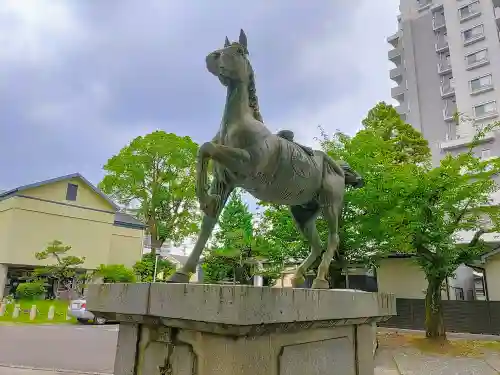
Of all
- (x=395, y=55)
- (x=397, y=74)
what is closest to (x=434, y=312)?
(x=397, y=74)

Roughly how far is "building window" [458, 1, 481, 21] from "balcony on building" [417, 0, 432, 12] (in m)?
3.56

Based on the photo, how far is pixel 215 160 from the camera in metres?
2.89

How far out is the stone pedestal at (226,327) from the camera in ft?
7.12

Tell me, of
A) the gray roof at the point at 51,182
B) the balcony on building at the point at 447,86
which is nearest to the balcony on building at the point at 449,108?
the balcony on building at the point at 447,86

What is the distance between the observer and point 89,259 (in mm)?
23672

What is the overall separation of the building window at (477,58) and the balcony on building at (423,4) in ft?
24.4

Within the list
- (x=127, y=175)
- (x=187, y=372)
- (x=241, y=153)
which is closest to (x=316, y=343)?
(x=187, y=372)

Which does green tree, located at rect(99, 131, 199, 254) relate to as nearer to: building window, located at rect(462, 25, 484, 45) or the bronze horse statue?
the bronze horse statue

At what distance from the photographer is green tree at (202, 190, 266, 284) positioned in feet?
50.5

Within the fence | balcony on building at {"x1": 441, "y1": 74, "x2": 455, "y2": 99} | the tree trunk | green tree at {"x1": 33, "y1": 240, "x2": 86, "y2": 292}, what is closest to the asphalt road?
green tree at {"x1": 33, "y1": 240, "x2": 86, "y2": 292}

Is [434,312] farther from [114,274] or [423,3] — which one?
[423,3]

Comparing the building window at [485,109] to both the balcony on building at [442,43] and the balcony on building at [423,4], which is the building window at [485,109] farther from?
the balcony on building at [423,4]

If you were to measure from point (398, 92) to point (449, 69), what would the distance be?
5.68 meters

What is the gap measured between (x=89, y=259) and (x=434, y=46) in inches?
1340
